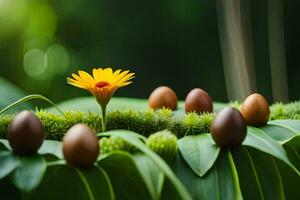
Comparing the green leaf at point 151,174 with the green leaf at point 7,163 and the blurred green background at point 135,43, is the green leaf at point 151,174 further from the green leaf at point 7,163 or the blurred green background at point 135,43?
the blurred green background at point 135,43

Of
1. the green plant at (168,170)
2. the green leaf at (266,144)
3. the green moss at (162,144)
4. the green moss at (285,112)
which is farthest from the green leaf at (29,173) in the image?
the green moss at (285,112)

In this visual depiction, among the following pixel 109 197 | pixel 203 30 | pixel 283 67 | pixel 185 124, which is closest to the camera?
pixel 109 197

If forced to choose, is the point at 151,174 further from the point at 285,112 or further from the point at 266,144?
the point at 285,112

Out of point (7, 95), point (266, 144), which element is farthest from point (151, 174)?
point (7, 95)

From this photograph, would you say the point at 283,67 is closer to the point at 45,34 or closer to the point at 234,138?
the point at 45,34

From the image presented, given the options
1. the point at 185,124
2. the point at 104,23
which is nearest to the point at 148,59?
the point at 104,23

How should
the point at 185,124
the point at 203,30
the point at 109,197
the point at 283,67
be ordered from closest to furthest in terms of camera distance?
the point at 109,197
the point at 185,124
the point at 283,67
the point at 203,30

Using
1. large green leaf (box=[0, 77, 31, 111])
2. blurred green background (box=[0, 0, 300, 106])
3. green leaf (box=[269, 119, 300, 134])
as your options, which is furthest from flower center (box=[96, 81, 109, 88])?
blurred green background (box=[0, 0, 300, 106])
